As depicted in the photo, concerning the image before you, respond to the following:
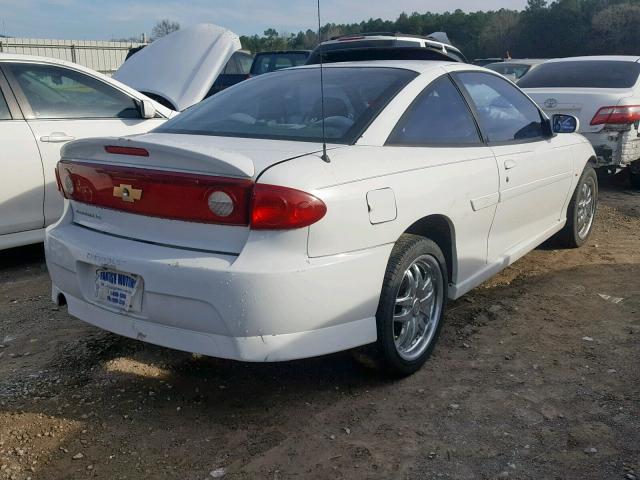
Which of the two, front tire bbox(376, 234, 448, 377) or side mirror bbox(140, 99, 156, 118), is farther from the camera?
side mirror bbox(140, 99, 156, 118)

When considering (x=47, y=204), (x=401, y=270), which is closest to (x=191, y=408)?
(x=401, y=270)

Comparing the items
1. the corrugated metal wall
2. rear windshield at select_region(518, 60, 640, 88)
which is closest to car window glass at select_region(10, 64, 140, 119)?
rear windshield at select_region(518, 60, 640, 88)

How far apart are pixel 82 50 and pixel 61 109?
18.0m

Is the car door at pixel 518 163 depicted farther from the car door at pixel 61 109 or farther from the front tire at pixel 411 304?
the car door at pixel 61 109

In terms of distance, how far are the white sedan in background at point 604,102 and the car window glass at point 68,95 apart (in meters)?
4.53

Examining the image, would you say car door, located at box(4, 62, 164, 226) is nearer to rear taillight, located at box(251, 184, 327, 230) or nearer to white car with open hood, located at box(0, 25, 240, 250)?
white car with open hood, located at box(0, 25, 240, 250)

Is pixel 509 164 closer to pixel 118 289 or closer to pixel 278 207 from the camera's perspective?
pixel 278 207

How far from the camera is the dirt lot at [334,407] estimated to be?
8.36ft

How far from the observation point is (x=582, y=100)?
7.04 metres

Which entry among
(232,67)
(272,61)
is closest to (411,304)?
(232,67)

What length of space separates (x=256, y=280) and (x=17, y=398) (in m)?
1.40

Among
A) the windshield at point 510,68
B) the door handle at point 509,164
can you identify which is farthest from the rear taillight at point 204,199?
the windshield at point 510,68

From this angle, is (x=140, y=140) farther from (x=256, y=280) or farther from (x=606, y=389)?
(x=606, y=389)

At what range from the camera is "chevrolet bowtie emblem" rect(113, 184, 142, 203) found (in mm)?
2791
